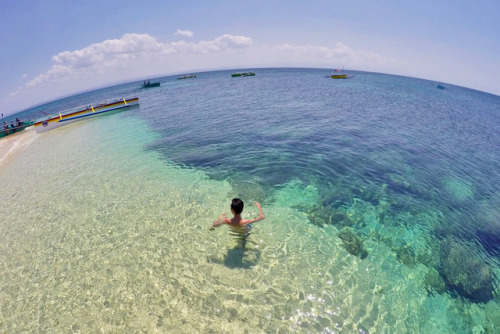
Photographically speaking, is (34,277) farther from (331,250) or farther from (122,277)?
(331,250)

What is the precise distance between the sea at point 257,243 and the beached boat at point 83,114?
2478 centimetres

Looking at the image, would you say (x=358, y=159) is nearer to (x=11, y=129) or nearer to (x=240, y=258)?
(x=240, y=258)

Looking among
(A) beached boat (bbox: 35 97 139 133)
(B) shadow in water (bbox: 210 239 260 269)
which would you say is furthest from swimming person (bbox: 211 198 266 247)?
(A) beached boat (bbox: 35 97 139 133)

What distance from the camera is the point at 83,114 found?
42281 millimetres

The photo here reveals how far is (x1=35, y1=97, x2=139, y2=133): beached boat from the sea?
24.8 meters

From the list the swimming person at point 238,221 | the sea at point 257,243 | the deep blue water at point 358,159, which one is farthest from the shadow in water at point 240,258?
the deep blue water at point 358,159

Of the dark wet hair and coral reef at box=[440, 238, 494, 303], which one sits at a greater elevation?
the dark wet hair

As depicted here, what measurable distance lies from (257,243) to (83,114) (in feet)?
164

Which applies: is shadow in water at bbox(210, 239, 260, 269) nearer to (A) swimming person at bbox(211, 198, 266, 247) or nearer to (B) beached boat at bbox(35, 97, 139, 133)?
(A) swimming person at bbox(211, 198, 266, 247)

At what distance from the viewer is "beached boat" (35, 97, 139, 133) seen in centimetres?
3678

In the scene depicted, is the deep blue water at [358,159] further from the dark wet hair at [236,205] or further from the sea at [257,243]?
the dark wet hair at [236,205]

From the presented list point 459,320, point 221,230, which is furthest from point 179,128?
point 459,320

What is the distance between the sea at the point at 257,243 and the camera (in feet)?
20.5

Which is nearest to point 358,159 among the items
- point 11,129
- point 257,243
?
point 257,243
